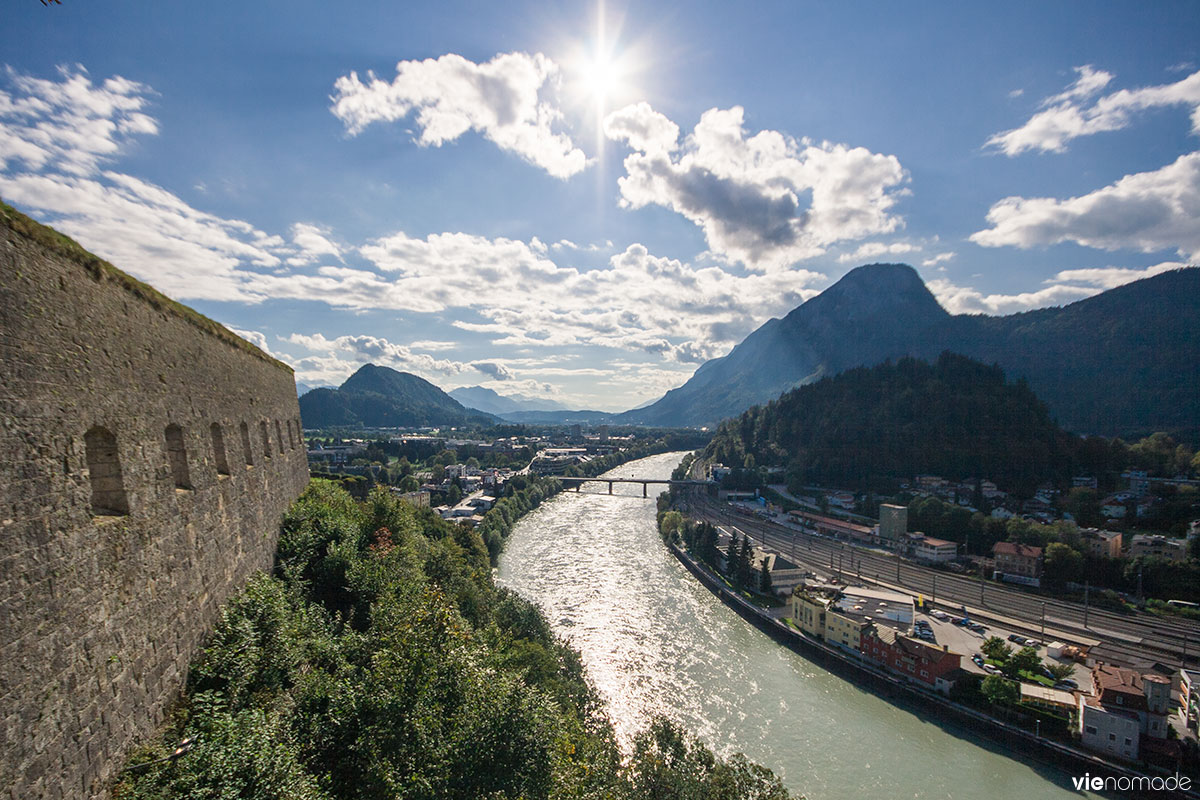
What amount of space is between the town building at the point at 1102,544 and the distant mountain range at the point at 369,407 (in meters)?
128

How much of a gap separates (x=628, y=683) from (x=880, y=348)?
161388mm

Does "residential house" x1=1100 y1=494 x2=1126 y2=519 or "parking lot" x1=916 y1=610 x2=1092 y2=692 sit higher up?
"residential house" x1=1100 y1=494 x2=1126 y2=519

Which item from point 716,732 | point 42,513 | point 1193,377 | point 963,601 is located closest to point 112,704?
point 42,513

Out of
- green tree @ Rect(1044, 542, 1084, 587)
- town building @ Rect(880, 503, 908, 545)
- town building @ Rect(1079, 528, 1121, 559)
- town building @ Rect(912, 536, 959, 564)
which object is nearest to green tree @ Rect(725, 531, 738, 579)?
town building @ Rect(912, 536, 959, 564)

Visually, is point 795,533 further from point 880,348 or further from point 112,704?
point 880,348

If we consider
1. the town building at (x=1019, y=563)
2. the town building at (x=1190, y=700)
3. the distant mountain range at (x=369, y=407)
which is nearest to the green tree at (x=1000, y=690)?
the town building at (x=1190, y=700)

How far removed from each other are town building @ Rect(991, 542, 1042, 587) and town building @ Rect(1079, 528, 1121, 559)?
252 cm

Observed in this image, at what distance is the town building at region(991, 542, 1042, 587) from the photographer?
92.7 ft

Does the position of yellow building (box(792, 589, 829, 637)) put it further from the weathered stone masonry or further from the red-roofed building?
the weathered stone masonry

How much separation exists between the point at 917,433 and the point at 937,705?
43769mm

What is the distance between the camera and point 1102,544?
2903 cm

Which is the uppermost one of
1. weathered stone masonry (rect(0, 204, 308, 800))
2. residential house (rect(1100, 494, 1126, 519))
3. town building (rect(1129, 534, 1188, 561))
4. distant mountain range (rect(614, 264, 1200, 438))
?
distant mountain range (rect(614, 264, 1200, 438))

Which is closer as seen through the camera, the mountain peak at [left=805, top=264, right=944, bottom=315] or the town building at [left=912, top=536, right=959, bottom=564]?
the town building at [left=912, top=536, right=959, bottom=564]

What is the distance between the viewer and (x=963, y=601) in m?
25.5
